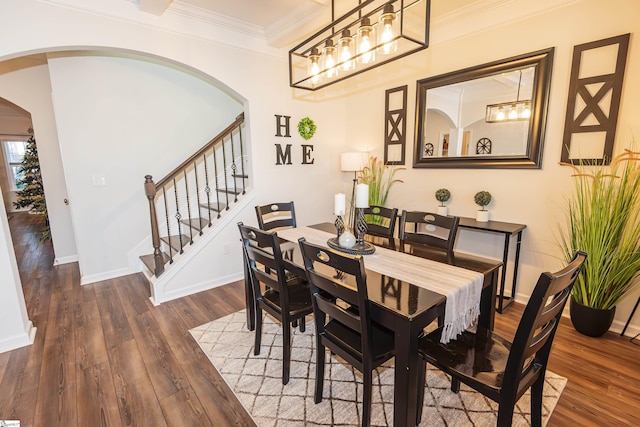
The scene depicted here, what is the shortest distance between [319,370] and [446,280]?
0.90m

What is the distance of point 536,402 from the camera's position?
1463 mm

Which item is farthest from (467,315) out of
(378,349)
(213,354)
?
(213,354)

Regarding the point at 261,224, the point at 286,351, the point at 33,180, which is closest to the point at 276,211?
the point at 261,224

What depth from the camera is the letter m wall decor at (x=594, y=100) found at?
2242 mm

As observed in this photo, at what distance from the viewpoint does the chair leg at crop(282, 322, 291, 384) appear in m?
1.84

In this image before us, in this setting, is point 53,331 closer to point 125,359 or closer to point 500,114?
point 125,359

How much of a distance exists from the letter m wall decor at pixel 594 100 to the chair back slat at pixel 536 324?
171cm

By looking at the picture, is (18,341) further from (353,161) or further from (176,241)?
(353,161)

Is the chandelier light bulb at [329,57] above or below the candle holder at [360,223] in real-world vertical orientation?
above

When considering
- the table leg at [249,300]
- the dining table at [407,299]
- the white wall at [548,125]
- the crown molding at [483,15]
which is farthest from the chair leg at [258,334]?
the crown molding at [483,15]

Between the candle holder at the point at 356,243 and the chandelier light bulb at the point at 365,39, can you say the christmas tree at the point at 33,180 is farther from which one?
the chandelier light bulb at the point at 365,39

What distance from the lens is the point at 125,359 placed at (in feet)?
7.14

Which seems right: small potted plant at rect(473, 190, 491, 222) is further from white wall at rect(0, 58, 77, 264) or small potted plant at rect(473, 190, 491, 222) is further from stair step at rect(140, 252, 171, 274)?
white wall at rect(0, 58, 77, 264)

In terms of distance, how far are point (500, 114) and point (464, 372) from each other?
2565mm
